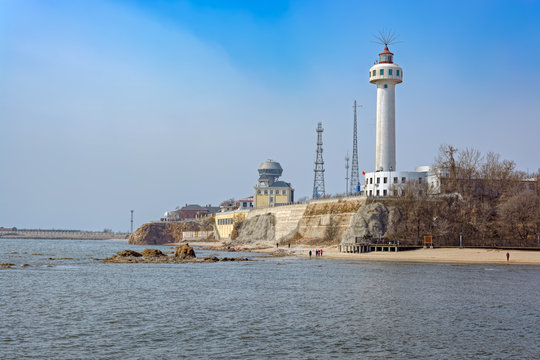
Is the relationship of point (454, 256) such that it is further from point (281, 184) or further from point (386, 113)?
point (281, 184)

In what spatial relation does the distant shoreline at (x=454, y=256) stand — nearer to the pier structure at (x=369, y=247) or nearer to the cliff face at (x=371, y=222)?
the pier structure at (x=369, y=247)

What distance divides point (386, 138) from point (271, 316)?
82336mm

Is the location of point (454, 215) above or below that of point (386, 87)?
below

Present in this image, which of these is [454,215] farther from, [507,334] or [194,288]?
[507,334]

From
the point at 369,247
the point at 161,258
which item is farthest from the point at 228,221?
the point at 161,258

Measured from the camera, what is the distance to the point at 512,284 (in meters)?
52.8

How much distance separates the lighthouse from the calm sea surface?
5347cm

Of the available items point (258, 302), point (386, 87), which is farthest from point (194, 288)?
point (386, 87)

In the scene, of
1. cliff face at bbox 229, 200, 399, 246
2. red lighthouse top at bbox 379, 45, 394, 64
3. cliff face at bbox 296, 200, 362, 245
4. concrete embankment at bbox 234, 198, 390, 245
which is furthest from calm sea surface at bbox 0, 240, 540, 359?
red lighthouse top at bbox 379, 45, 394, 64

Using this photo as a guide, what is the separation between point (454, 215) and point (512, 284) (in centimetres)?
5111

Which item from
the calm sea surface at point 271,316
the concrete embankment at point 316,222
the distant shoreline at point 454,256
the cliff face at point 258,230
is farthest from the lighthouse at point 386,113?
the calm sea surface at point 271,316

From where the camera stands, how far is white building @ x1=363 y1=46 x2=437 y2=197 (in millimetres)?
112581

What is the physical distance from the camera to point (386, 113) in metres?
114

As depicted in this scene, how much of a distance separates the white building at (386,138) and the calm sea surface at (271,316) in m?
51.3
